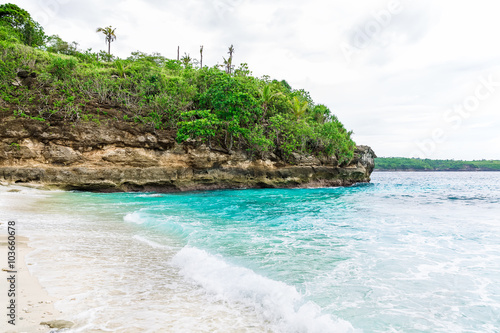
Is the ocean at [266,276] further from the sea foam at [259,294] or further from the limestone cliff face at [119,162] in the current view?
the limestone cliff face at [119,162]

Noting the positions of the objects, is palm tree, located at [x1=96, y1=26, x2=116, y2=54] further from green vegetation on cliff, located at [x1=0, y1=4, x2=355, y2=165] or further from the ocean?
the ocean

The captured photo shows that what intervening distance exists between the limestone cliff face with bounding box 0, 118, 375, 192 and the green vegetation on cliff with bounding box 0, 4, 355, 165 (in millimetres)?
846

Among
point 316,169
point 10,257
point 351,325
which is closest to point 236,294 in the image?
point 351,325

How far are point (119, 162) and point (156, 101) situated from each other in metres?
5.80

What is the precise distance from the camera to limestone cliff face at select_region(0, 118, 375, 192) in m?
20.0

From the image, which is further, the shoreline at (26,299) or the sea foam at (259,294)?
the sea foam at (259,294)

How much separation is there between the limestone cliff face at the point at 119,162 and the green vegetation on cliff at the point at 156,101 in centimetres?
85

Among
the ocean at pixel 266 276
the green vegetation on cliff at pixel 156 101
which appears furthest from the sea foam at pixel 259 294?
the green vegetation on cliff at pixel 156 101

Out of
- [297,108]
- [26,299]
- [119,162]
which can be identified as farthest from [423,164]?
[26,299]

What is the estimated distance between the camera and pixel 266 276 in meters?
5.09

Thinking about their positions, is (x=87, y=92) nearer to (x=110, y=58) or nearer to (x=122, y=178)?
(x=122, y=178)

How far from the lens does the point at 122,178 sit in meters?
21.9

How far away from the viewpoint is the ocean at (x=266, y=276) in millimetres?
3548

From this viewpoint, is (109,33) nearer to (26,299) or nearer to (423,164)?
(26,299)
